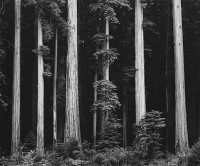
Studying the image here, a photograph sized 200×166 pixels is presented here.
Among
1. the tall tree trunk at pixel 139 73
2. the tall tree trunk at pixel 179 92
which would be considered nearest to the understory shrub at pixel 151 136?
the tall tree trunk at pixel 179 92

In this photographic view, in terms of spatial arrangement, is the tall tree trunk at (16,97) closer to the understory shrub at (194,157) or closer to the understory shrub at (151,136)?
the understory shrub at (151,136)

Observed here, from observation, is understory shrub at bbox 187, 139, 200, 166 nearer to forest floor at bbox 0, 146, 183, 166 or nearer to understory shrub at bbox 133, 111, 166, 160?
forest floor at bbox 0, 146, 183, 166

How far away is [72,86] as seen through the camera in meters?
17.0

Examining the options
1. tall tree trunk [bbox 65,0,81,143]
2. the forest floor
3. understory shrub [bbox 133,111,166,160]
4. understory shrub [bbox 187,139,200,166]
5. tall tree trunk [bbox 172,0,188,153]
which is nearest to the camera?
A: understory shrub [bbox 187,139,200,166]

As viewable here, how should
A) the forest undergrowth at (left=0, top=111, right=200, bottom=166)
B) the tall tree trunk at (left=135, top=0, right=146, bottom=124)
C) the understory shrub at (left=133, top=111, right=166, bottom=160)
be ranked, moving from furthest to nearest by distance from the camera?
the tall tree trunk at (left=135, top=0, right=146, bottom=124)
the understory shrub at (left=133, top=111, right=166, bottom=160)
the forest undergrowth at (left=0, top=111, right=200, bottom=166)

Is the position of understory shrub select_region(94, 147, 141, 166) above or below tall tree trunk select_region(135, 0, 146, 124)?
below

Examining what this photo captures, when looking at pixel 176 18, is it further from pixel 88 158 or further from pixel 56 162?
pixel 56 162

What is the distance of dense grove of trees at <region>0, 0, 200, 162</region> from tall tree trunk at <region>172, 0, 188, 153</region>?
54 mm

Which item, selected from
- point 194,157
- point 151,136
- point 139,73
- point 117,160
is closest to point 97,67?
point 139,73

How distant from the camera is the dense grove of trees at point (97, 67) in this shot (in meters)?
18.1

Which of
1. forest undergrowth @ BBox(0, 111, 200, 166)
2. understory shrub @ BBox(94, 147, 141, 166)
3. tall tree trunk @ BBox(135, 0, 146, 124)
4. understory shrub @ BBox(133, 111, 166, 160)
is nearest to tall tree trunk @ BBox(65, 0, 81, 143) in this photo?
forest undergrowth @ BBox(0, 111, 200, 166)

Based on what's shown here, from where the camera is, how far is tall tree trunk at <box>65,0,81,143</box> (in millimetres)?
16375

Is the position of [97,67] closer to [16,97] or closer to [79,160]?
[16,97]

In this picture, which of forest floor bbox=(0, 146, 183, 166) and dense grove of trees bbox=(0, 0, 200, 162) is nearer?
forest floor bbox=(0, 146, 183, 166)
